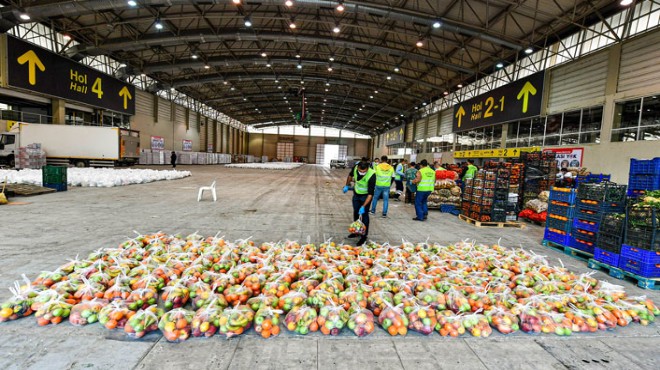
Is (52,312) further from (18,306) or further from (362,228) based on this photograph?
(362,228)

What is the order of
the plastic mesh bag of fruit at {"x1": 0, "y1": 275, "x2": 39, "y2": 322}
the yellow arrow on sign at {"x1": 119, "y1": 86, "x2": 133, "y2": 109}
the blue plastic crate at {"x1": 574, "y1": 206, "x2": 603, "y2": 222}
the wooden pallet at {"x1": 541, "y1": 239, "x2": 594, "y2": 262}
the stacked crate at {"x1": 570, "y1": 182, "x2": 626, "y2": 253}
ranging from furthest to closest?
the yellow arrow on sign at {"x1": 119, "y1": 86, "x2": 133, "y2": 109} < the wooden pallet at {"x1": 541, "y1": 239, "x2": 594, "y2": 262} < the blue plastic crate at {"x1": 574, "y1": 206, "x2": 603, "y2": 222} < the stacked crate at {"x1": 570, "y1": 182, "x2": 626, "y2": 253} < the plastic mesh bag of fruit at {"x1": 0, "y1": 275, "x2": 39, "y2": 322}

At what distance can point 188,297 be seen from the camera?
307 cm

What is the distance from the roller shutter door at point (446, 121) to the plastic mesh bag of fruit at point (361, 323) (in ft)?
105

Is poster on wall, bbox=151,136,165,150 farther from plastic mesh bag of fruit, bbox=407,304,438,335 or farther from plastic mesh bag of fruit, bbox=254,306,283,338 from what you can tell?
plastic mesh bag of fruit, bbox=407,304,438,335

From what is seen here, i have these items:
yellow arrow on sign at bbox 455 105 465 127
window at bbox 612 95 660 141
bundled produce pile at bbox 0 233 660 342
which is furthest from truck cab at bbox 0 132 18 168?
window at bbox 612 95 660 141

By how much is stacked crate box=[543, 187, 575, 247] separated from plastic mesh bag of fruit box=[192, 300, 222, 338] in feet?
21.3

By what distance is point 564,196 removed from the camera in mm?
6090

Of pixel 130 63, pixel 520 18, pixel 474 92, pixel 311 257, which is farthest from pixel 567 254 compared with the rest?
pixel 130 63

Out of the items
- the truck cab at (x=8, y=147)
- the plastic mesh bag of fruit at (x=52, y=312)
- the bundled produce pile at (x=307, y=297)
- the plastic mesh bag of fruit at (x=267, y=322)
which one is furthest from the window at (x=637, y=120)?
the truck cab at (x=8, y=147)

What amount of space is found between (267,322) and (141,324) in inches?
40.1

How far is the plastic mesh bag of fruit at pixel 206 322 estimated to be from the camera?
8.20 feet

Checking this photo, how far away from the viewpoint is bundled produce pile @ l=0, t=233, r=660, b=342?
8.60ft

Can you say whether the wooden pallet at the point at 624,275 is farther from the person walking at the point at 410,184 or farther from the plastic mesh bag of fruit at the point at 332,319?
the person walking at the point at 410,184

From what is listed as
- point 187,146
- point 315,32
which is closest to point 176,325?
point 315,32
